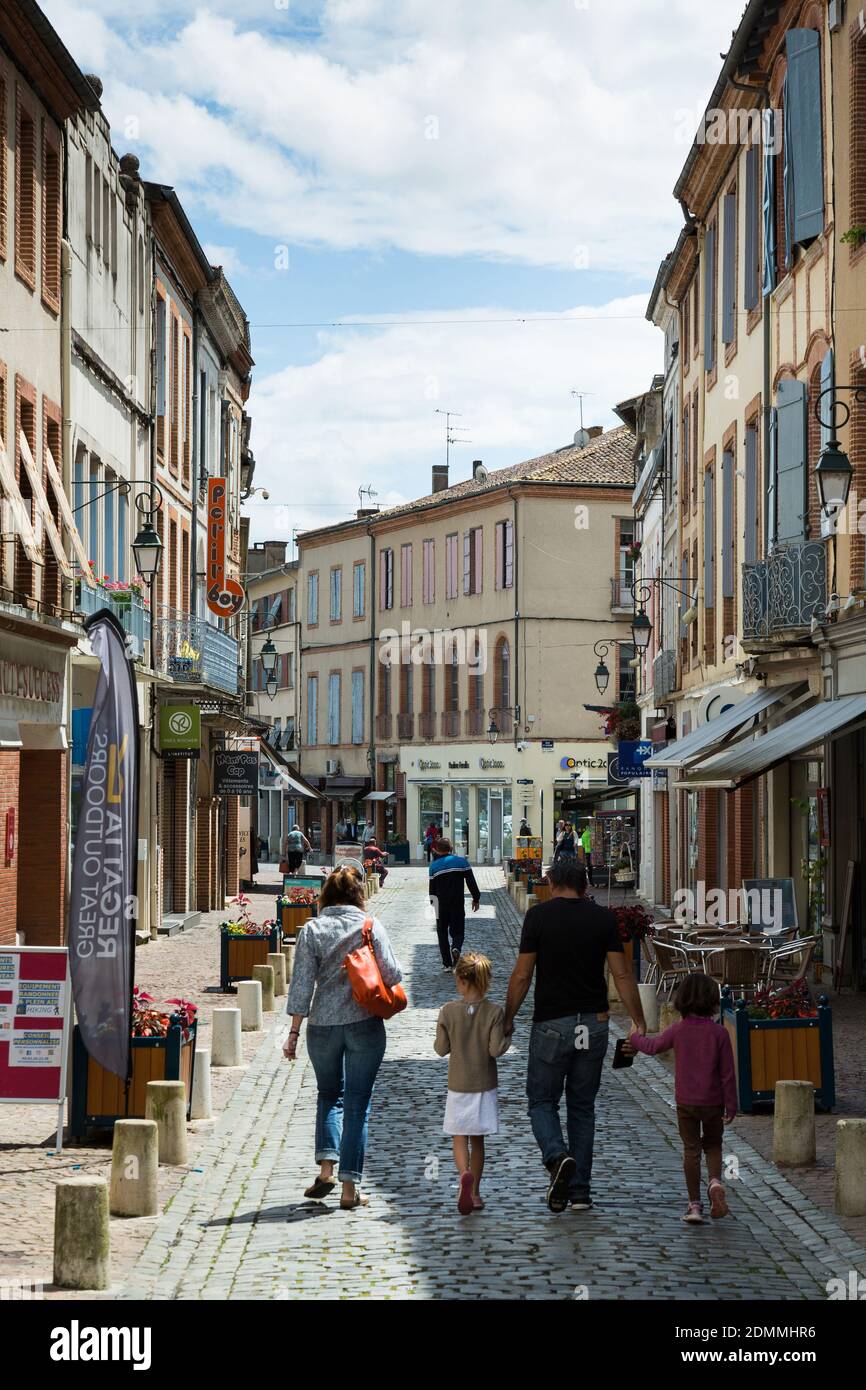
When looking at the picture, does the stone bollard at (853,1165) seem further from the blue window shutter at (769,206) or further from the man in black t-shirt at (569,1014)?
the blue window shutter at (769,206)

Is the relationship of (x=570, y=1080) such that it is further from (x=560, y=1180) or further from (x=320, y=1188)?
(x=320, y=1188)

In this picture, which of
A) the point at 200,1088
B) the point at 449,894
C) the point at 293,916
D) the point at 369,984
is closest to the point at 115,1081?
the point at 200,1088

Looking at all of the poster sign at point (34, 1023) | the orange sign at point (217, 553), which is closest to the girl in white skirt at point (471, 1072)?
the poster sign at point (34, 1023)

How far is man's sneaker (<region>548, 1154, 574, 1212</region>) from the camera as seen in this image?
30.1ft

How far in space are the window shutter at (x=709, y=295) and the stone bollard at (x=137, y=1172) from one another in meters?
23.0

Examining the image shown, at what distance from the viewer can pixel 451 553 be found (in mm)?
66562

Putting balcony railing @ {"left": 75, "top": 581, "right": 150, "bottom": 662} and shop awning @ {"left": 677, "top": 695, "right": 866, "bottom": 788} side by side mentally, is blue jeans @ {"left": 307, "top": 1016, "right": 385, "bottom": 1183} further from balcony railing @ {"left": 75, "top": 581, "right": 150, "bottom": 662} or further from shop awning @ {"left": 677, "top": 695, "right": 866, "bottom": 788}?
balcony railing @ {"left": 75, "top": 581, "right": 150, "bottom": 662}

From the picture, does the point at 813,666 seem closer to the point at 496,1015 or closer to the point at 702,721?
the point at 702,721

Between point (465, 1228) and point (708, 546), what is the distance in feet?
74.6

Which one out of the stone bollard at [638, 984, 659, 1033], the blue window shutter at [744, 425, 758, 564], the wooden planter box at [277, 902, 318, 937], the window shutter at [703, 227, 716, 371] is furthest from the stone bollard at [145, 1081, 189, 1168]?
the window shutter at [703, 227, 716, 371]

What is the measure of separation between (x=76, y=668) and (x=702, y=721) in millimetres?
10300

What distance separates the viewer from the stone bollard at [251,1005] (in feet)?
58.1

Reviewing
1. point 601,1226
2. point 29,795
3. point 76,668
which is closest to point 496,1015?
point 601,1226

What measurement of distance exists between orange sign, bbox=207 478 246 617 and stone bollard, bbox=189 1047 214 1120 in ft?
80.6
